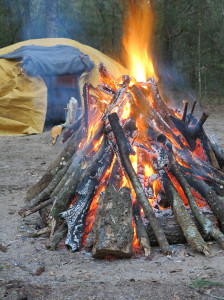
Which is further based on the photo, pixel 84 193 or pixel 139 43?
pixel 139 43

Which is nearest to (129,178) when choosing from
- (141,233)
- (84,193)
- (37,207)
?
(84,193)

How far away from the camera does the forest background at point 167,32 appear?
14.9m

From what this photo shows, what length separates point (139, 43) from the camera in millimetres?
4789

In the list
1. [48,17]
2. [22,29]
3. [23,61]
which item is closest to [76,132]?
[23,61]

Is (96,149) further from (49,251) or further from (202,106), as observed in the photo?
(202,106)

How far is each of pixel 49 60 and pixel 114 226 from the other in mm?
8681

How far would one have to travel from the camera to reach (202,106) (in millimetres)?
15398

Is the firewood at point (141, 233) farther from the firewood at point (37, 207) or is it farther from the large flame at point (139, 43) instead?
the large flame at point (139, 43)

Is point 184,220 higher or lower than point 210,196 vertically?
lower

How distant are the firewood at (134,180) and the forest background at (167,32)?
425 inches

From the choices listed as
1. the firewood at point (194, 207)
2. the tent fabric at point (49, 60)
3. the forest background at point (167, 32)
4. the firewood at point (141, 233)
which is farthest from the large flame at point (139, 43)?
the forest background at point (167, 32)

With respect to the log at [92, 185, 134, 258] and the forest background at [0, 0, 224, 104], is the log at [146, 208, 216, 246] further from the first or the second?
the forest background at [0, 0, 224, 104]

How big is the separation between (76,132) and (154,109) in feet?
3.72

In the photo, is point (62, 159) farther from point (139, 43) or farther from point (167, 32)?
point (167, 32)
